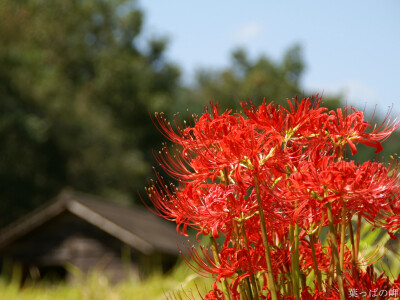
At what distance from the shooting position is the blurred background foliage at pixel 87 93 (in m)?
28.9

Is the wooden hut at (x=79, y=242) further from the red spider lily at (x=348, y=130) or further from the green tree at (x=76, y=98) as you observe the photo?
the red spider lily at (x=348, y=130)

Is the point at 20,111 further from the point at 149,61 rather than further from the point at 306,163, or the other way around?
the point at 306,163

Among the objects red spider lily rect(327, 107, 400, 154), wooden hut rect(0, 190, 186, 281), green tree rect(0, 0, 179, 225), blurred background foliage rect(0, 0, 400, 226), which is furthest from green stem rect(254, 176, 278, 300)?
green tree rect(0, 0, 179, 225)

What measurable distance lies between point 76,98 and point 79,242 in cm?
1968

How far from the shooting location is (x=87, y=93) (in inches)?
1551

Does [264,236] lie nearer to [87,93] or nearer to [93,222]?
[93,222]

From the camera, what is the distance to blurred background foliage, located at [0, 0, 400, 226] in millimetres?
28859

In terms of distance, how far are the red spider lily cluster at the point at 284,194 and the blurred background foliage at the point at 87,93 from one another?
23.5 meters

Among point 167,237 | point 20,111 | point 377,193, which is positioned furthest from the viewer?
point 20,111

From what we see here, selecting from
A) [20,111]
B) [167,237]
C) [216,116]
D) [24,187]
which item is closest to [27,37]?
[20,111]

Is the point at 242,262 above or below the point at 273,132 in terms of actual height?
below

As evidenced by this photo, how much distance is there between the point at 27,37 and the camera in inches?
1348

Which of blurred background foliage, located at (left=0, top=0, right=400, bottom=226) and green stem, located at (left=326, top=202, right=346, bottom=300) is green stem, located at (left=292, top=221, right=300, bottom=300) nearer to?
green stem, located at (left=326, top=202, right=346, bottom=300)

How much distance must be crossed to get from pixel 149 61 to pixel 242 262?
40503 mm
